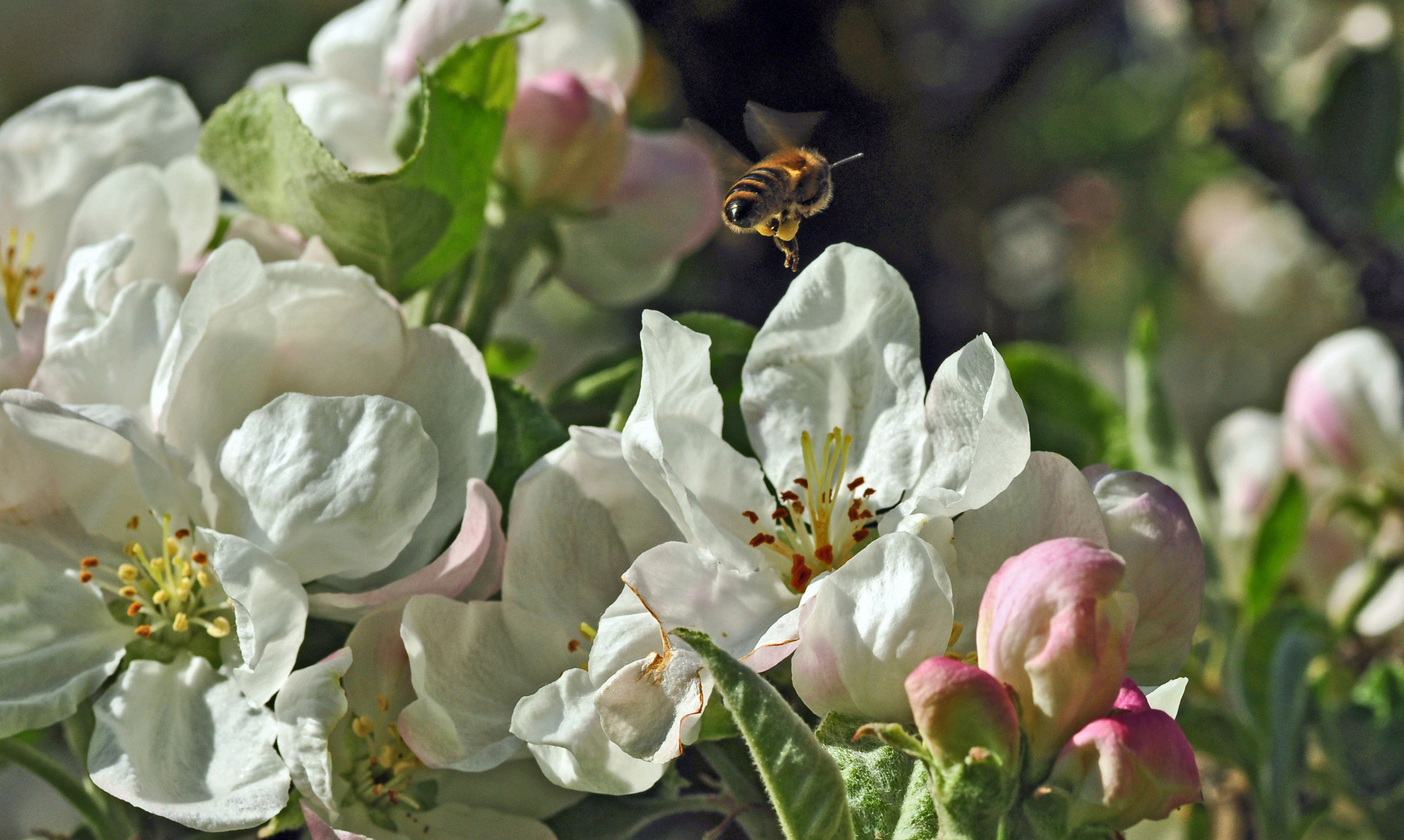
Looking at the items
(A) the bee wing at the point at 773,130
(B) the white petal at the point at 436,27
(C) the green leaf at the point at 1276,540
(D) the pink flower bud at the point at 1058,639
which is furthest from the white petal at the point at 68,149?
(C) the green leaf at the point at 1276,540

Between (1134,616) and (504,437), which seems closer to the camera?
(1134,616)

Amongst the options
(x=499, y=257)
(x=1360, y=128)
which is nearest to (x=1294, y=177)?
(x=1360, y=128)

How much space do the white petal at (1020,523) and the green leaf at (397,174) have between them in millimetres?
322

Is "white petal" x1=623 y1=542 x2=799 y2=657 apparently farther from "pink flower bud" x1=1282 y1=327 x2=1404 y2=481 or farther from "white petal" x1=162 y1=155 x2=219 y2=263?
"pink flower bud" x1=1282 y1=327 x2=1404 y2=481

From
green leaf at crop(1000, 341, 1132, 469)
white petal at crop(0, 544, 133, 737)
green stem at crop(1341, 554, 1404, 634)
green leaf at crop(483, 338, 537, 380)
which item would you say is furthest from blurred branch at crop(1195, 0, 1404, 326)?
white petal at crop(0, 544, 133, 737)

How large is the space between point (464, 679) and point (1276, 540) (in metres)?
0.62

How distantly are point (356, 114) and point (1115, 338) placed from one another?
83.3 inches

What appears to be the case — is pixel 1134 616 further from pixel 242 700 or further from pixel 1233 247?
pixel 1233 247

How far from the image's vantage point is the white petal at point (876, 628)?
0.44m

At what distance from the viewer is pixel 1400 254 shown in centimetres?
111

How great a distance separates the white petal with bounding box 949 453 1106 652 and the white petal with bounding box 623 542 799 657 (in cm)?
7

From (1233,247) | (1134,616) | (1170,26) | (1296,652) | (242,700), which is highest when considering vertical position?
(1134,616)

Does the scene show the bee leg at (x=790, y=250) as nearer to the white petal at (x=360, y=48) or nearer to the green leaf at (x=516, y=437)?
the green leaf at (x=516, y=437)

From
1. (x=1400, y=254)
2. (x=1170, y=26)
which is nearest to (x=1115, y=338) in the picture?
(x=1170, y=26)
